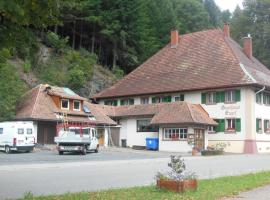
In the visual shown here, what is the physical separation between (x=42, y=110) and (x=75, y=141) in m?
10.9

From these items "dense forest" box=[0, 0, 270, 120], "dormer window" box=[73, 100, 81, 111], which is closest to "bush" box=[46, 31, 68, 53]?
"dense forest" box=[0, 0, 270, 120]

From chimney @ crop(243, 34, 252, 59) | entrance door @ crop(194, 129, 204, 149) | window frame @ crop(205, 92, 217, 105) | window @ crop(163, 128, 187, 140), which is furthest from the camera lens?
chimney @ crop(243, 34, 252, 59)

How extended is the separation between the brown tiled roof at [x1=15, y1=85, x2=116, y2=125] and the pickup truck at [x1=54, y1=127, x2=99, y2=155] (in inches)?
284

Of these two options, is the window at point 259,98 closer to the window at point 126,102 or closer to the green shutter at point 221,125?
the green shutter at point 221,125

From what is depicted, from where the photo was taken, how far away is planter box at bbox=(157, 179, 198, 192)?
43.1ft

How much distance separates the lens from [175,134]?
1903 inches

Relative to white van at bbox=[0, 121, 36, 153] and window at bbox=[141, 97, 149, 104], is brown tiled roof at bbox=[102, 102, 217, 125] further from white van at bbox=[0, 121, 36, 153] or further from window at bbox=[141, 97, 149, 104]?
white van at bbox=[0, 121, 36, 153]

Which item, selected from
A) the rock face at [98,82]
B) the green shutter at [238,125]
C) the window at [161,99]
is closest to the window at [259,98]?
the green shutter at [238,125]

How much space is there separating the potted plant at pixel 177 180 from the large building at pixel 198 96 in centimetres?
3314

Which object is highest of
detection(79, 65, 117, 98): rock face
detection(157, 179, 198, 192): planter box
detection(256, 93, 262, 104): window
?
detection(79, 65, 117, 98): rock face

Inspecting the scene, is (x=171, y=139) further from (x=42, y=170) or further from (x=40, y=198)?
(x=40, y=198)

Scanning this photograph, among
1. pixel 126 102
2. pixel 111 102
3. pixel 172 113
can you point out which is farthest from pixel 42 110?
pixel 111 102

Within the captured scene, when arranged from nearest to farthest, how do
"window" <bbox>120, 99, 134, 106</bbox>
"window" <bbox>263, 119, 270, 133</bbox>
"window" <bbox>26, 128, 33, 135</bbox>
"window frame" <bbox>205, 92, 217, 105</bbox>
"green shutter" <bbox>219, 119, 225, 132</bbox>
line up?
"window" <bbox>26, 128, 33, 135</bbox>
"green shutter" <bbox>219, 119, 225, 132</bbox>
"window frame" <bbox>205, 92, 217, 105</bbox>
"window" <bbox>263, 119, 270, 133</bbox>
"window" <bbox>120, 99, 134, 106</bbox>

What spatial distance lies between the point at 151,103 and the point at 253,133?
41.7 ft
